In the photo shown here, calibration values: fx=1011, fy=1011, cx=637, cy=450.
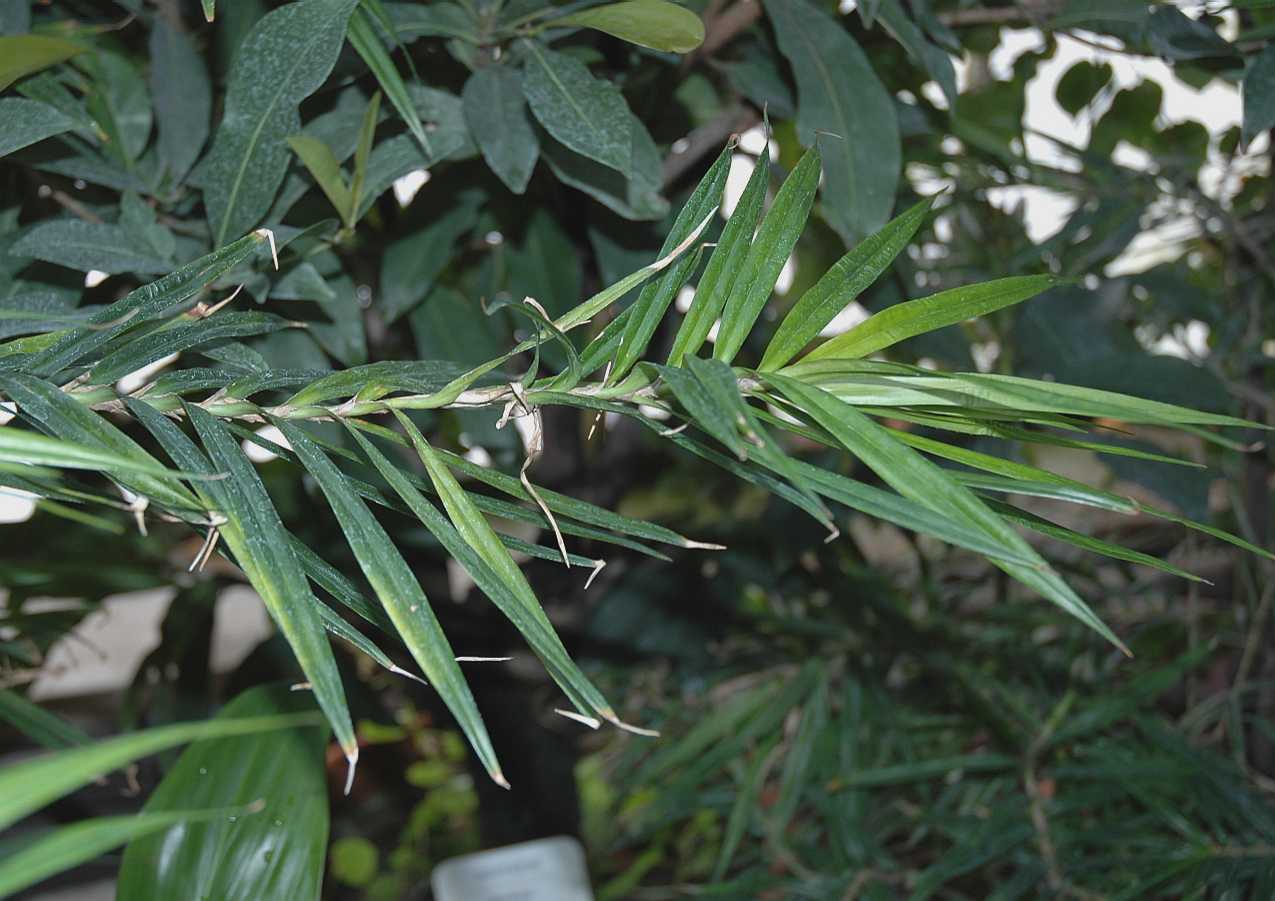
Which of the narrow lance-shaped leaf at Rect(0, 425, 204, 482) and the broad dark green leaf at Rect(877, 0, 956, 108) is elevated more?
the narrow lance-shaped leaf at Rect(0, 425, 204, 482)

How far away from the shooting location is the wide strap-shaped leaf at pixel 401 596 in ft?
0.68

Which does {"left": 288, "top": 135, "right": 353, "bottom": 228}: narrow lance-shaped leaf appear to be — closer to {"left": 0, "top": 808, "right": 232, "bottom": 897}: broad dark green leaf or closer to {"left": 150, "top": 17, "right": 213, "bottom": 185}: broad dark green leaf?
{"left": 150, "top": 17, "right": 213, "bottom": 185}: broad dark green leaf

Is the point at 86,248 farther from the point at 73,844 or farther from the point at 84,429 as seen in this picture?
the point at 73,844

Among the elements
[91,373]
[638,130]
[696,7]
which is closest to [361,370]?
[91,373]

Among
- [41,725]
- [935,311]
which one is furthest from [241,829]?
[935,311]

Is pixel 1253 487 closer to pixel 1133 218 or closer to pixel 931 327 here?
pixel 1133 218

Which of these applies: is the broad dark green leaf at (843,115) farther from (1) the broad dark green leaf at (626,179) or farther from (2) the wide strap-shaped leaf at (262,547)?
(2) the wide strap-shaped leaf at (262,547)

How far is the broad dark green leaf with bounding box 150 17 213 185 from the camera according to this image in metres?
0.44

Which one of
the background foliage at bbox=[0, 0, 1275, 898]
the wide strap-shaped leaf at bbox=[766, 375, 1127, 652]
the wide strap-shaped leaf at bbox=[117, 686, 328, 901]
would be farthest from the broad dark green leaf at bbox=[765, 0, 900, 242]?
the wide strap-shaped leaf at bbox=[117, 686, 328, 901]

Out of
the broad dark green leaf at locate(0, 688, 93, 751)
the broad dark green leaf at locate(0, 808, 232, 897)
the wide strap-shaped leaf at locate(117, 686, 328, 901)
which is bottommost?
the wide strap-shaped leaf at locate(117, 686, 328, 901)

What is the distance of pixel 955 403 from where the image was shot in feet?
0.79

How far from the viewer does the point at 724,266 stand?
0.88ft

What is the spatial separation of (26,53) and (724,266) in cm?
23

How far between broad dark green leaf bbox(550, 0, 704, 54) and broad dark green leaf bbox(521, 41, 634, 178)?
0.12ft
